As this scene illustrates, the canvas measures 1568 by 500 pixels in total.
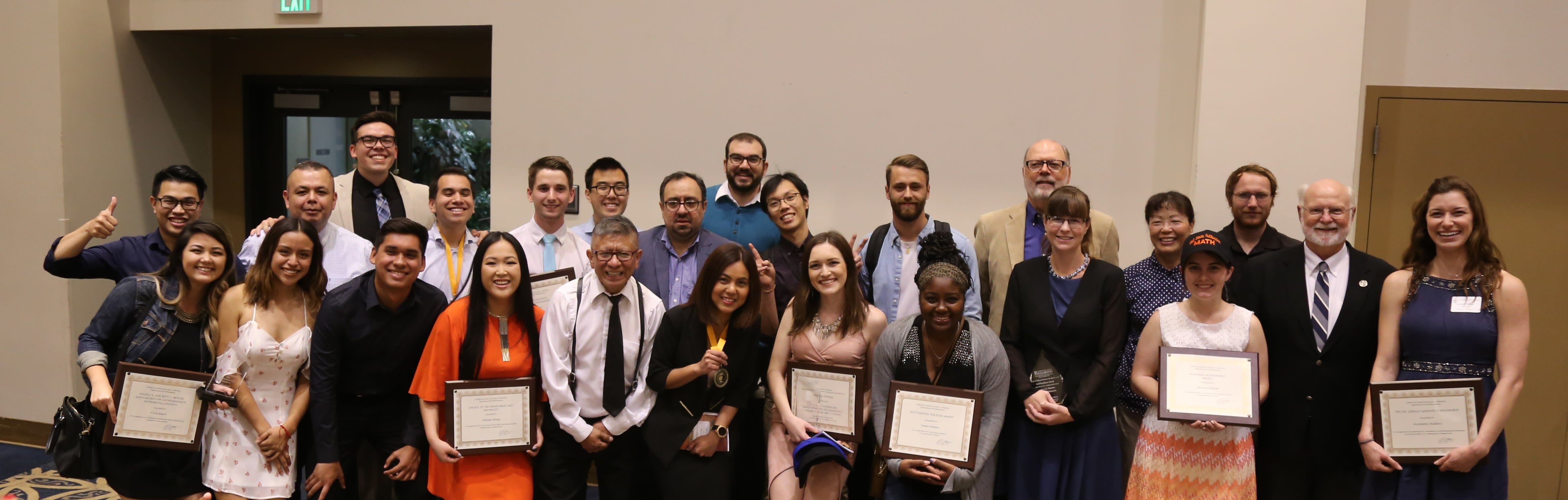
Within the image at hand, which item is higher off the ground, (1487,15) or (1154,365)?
(1487,15)

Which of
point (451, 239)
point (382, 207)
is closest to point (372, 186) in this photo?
point (382, 207)

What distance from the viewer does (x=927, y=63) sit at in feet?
16.4

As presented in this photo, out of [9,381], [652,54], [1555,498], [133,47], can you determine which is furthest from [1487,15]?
[9,381]

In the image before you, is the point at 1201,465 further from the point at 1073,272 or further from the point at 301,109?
the point at 301,109

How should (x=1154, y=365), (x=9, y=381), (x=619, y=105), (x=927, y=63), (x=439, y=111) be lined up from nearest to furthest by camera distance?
(x=1154, y=365) → (x=927, y=63) → (x=619, y=105) → (x=9, y=381) → (x=439, y=111)

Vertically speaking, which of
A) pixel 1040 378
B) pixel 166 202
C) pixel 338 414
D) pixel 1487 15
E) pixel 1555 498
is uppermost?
pixel 1487 15

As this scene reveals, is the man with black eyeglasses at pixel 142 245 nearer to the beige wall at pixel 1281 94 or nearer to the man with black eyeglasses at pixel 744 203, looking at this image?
the man with black eyeglasses at pixel 744 203

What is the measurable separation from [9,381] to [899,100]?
5689 millimetres

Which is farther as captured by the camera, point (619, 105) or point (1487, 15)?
point (619, 105)

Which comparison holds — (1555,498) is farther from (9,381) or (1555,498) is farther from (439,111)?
(9,381)

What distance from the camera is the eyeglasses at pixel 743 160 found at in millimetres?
4203

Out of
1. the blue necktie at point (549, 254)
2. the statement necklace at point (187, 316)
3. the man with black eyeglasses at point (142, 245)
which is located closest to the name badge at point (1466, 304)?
the blue necktie at point (549, 254)

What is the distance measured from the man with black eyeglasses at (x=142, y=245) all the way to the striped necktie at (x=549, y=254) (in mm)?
1370

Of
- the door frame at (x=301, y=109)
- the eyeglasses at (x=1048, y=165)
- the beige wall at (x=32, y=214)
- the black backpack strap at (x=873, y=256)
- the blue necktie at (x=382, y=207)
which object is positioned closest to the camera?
the black backpack strap at (x=873, y=256)
